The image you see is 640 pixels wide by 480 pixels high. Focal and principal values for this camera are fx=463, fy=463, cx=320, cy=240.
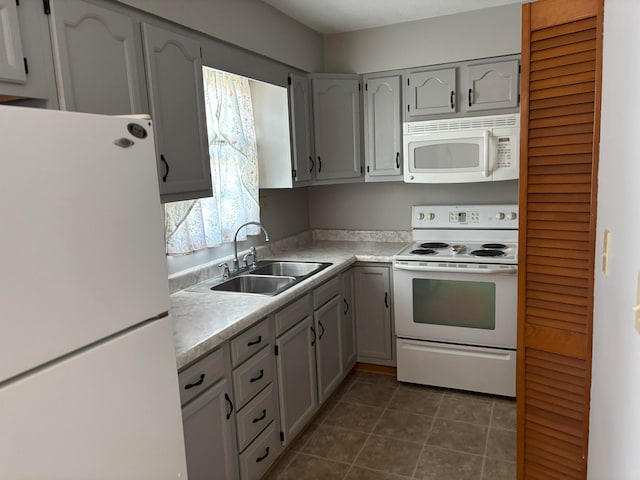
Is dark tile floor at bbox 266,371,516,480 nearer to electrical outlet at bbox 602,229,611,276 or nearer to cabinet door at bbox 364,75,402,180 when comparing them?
electrical outlet at bbox 602,229,611,276

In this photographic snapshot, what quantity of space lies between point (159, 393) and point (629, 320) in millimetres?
1168

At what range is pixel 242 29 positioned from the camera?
2.51 m

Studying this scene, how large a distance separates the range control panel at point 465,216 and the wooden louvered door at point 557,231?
1.56m

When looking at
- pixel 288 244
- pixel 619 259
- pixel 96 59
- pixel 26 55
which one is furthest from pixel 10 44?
pixel 288 244

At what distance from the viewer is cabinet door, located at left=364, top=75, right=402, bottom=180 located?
333 cm

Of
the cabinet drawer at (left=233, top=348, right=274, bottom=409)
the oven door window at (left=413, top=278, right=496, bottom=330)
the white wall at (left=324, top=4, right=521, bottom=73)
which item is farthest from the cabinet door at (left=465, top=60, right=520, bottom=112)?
the cabinet drawer at (left=233, top=348, right=274, bottom=409)

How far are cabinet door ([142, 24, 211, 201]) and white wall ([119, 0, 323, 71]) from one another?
102mm

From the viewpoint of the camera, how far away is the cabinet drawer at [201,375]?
1632mm

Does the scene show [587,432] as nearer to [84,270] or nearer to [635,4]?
[635,4]

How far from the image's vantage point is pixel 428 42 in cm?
325

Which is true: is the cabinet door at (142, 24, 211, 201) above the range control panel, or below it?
above

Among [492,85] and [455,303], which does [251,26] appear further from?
[455,303]

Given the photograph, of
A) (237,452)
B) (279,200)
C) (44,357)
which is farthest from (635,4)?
(279,200)

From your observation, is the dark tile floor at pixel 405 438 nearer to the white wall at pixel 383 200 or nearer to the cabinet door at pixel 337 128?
the white wall at pixel 383 200
